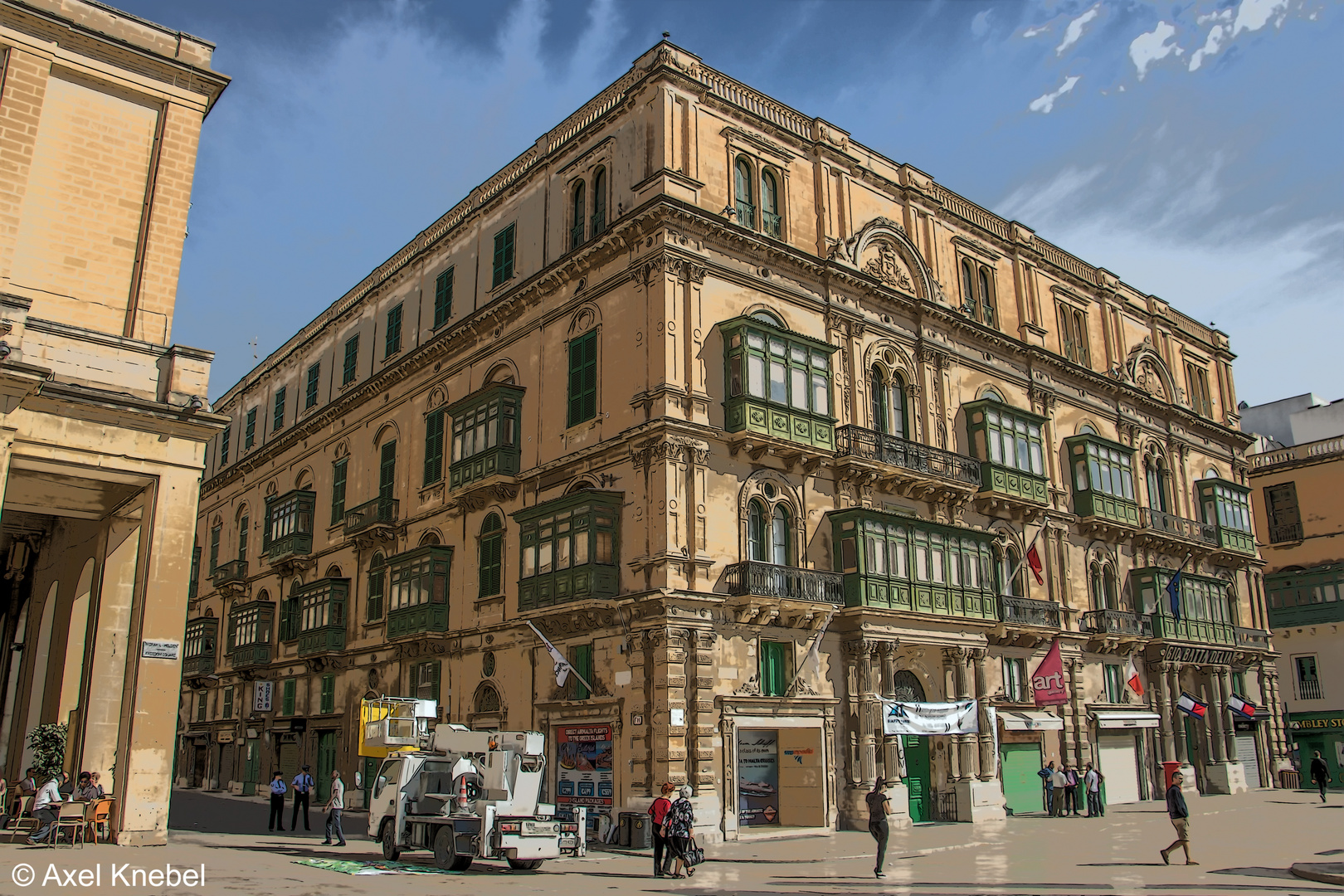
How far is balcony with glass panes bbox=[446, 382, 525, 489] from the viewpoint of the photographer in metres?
31.2

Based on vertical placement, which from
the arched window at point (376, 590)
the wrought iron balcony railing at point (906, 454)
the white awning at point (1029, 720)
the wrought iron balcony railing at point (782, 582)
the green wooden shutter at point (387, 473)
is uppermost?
the green wooden shutter at point (387, 473)

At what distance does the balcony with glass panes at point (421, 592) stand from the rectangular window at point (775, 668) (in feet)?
37.0

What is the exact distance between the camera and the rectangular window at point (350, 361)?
139 feet

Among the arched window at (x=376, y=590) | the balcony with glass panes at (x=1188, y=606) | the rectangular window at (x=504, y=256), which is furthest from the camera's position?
the balcony with glass panes at (x=1188, y=606)

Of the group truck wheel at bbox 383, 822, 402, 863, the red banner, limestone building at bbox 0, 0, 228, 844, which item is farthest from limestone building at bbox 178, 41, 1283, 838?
limestone building at bbox 0, 0, 228, 844

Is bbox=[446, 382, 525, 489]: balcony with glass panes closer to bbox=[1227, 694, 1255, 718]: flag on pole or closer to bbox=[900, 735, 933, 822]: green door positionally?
bbox=[900, 735, 933, 822]: green door

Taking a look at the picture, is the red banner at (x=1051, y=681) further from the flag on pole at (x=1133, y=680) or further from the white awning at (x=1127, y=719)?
the flag on pole at (x=1133, y=680)

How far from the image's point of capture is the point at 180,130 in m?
21.7

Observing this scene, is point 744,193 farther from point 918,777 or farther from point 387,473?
point 918,777

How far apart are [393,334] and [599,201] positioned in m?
12.9

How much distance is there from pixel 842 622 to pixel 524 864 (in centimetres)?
1221

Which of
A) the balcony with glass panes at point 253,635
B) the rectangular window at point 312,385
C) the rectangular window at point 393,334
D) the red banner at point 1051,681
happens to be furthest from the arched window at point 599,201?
the balcony with glass panes at point 253,635

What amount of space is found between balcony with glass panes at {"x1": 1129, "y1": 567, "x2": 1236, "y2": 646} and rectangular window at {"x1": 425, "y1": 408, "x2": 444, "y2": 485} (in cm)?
2588

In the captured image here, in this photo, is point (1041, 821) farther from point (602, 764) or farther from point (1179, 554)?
point (1179, 554)
